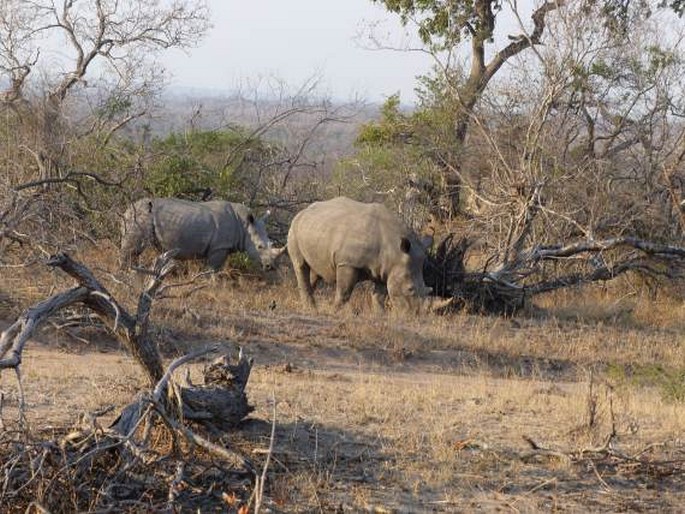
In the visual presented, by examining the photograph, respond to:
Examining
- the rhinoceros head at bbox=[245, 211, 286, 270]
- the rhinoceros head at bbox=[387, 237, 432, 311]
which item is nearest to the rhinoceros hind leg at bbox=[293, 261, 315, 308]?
the rhinoceros head at bbox=[245, 211, 286, 270]

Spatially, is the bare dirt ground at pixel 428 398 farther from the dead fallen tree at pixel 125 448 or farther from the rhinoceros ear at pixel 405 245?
the rhinoceros ear at pixel 405 245

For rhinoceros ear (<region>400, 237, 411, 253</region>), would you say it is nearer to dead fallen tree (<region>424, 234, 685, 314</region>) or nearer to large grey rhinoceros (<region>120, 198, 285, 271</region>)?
dead fallen tree (<region>424, 234, 685, 314</region>)

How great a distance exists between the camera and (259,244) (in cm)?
1634

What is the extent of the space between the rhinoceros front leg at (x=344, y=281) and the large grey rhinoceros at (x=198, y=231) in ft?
5.57

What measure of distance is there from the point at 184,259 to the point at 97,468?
33.4 ft

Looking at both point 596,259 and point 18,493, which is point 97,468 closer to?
point 18,493

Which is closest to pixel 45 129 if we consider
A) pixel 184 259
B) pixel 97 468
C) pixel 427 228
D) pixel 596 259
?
pixel 184 259

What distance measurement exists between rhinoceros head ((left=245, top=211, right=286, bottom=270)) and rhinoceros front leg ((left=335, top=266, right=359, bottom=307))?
1.66 metres

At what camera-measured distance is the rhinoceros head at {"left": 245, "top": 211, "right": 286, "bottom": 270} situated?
16.3m

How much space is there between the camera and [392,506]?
6.77 meters

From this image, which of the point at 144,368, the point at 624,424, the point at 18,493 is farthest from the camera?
the point at 624,424

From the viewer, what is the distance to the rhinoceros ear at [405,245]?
14531 millimetres

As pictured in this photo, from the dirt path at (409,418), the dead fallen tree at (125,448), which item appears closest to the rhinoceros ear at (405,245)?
the dirt path at (409,418)

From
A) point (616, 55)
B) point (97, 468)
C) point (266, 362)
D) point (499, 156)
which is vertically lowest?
point (266, 362)
